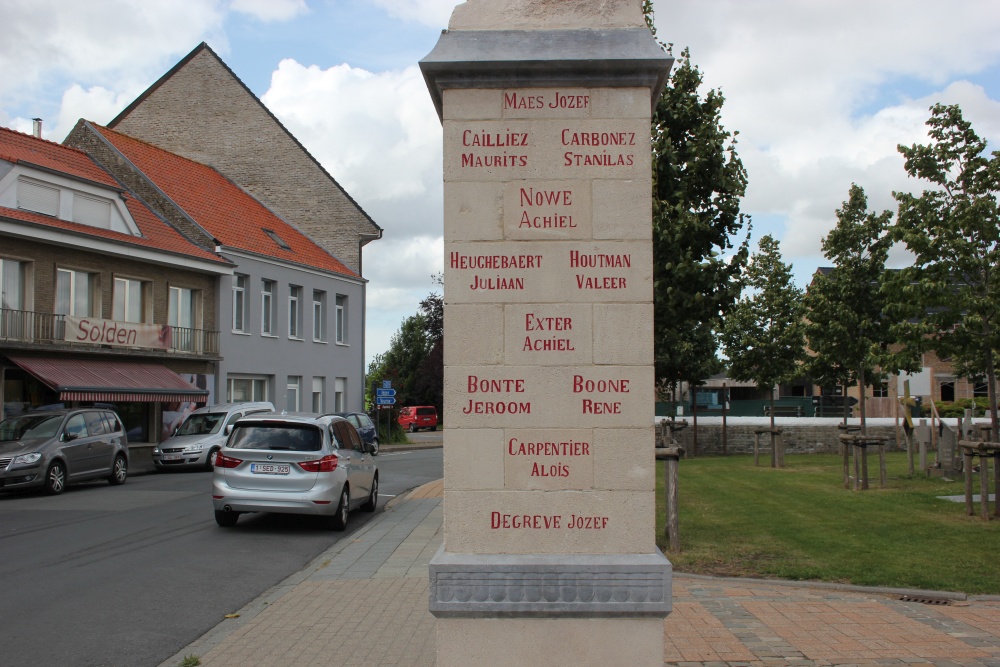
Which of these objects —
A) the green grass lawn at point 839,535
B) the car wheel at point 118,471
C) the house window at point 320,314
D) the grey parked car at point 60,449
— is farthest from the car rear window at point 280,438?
the house window at point 320,314

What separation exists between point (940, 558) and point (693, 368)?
23.4 meters

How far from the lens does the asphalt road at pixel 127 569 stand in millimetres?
7656

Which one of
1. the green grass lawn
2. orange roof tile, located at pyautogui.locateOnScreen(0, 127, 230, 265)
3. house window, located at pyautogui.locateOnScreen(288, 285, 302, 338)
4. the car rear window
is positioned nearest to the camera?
the green grass lawn

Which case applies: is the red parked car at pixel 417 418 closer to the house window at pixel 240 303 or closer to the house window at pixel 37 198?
the house window at pixel 240 303

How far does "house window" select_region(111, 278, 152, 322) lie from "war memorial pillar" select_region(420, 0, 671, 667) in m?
27.2

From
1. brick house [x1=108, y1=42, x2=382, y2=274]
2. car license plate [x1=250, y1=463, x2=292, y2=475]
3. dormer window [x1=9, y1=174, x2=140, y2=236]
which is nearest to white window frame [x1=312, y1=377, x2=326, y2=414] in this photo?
brick house [x1=108, y1=42, x2=382, y2=274]

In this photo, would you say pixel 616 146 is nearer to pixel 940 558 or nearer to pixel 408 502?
pixel 940 558

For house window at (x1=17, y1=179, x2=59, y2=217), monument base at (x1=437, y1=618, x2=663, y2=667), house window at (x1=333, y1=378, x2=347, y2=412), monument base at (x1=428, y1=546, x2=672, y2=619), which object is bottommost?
monument base at (x1=437, y1=618, x2=663, y2=667)

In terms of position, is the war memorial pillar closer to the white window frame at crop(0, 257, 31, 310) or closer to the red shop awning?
the red shop awning

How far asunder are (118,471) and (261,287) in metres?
16.2

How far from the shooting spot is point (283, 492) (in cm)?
1396

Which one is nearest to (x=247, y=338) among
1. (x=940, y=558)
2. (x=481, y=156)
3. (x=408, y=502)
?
(x=408, y=502)

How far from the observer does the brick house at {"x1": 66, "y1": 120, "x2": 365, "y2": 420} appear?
35.5 meters

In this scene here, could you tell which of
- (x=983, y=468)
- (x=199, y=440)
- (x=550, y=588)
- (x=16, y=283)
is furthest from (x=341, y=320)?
(x=550, y=588)
